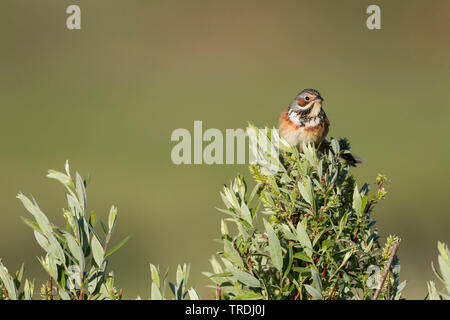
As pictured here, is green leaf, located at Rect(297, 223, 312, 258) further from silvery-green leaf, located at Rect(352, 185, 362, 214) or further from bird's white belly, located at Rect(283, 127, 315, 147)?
bird's white belly, located at Rect(283, 127, 315, 147)

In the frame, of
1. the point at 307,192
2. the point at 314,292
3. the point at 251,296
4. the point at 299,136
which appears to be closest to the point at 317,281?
the point at 314,292

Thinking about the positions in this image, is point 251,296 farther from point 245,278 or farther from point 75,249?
point 75,249

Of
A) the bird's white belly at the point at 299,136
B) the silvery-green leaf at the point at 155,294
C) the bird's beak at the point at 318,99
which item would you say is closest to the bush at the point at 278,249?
the silvery-green leaf at the point at 155,294

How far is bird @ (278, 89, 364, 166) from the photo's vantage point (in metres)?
3.01

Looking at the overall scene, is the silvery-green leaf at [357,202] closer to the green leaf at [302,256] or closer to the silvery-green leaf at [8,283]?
the green leaf at [302,256]

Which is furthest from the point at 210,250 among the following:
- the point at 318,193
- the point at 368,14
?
the point at 368,14

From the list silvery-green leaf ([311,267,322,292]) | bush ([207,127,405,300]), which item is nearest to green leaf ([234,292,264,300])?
bush ([207,127,405,300])

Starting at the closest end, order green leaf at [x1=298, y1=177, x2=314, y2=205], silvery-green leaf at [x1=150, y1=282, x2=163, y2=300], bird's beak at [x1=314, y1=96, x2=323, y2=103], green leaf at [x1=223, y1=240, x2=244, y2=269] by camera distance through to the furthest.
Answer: silvery-green leaf at [x1=150, y1=282, x2=163, y2=300] < green leaf at [x1=223, y1=240, x2=244, y2=269] < green leaf at [x1=298, y1=177, x2=314, y2=205] < bird's beak at [x1=314, y1=96, x2=323, y2=103]

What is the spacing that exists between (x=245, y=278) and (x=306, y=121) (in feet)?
6.67

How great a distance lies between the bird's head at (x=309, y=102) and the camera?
3.11 meters

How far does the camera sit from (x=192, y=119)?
1259cm

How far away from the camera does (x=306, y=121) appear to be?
3.09 m

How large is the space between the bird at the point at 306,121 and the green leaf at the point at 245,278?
1.84 meters
